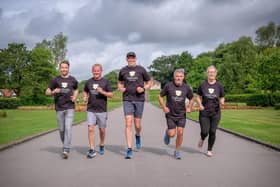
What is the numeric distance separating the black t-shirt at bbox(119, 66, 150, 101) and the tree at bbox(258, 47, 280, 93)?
36345 millimetres

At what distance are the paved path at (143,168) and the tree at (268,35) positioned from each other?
248 feet

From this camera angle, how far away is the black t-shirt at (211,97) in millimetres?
7445

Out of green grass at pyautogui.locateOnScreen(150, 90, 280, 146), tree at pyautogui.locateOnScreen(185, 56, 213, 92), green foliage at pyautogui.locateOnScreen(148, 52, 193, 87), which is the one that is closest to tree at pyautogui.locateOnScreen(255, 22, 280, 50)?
tree at pyautogui.locateOnScreen(185, 56, 213, 92)

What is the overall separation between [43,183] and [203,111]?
384 cm

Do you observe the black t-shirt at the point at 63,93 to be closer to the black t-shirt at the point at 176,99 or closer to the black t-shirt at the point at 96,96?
the black t-shirt at the point at 96,96

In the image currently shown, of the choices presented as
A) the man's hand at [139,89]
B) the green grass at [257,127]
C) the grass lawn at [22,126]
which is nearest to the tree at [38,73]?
the grass lawn at [22,126]

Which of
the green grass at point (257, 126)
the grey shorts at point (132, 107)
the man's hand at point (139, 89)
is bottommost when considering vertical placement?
the green grass at point (257, 126)

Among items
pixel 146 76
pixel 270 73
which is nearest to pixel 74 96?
pixel 146 76

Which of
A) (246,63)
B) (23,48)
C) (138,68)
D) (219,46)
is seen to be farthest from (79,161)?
(219,46)

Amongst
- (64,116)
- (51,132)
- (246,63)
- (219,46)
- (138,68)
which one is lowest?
(51,132)

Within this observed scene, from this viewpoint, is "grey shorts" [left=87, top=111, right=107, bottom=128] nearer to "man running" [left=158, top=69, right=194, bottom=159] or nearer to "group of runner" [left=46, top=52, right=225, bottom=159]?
"group of runner" [left=46, top=52, right=225, bottom=159]

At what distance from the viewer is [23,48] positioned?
189 feet

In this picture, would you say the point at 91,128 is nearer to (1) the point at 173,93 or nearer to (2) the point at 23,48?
(1) the point at 173,93

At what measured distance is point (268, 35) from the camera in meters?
78.8
